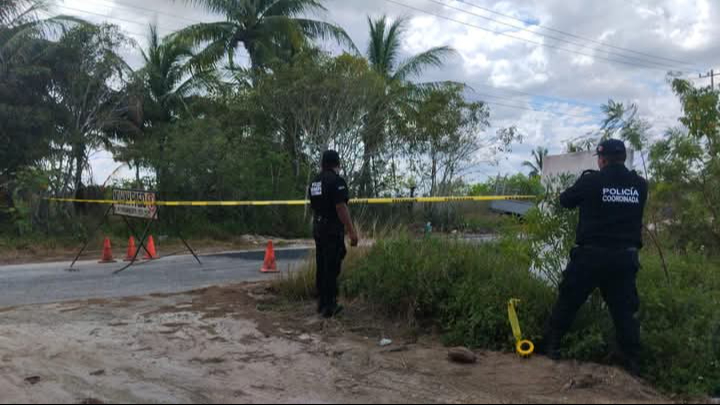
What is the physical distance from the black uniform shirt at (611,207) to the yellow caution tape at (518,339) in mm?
797

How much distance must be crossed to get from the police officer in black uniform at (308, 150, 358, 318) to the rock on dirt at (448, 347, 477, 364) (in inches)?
74.1

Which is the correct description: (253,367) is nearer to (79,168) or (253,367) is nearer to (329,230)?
(329,230)

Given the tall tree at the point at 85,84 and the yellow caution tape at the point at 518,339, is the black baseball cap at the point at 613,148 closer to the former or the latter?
the yellow caution tape at the point at 518,339

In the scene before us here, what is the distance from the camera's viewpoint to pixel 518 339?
562cm

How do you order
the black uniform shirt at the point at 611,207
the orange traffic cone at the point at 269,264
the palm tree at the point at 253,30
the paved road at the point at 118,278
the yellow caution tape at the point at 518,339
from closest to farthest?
the black uniform shirt at the point at 611,207 < the yellow caution tape at the point at 518,339 < the paved road at the point at 118,278 < the orange traffic cone at the point at 269,264 < the palm tree at the point at 253,30

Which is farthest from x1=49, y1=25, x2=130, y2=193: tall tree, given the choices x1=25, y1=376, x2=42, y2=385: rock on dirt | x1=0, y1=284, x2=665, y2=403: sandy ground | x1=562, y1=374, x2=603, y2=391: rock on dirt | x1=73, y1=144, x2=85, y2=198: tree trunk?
x1=562, y1=374, x2=603, y2=391: rock on dirt

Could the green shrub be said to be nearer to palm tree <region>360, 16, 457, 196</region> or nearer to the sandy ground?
the sandy ground

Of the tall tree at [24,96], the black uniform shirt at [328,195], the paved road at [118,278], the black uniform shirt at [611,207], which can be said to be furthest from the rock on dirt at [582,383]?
the tall tree at [24,96]

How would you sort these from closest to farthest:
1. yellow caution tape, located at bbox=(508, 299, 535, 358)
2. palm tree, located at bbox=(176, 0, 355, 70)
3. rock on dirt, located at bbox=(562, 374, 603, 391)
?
rock on dirt, located at bbox=(562, 374, 603, 391), yellow caution tape, located at bbox=(508, 299, 535, 358), palm tree, located at bbox=(176, 0, 355, 70)

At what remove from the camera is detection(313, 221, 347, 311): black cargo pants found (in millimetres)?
7113

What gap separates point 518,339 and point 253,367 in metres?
2.16

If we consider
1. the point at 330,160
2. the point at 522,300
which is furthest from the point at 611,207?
the point at 330,160

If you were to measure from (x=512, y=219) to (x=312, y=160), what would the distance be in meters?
16.3

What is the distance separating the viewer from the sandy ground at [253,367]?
4.67 m
